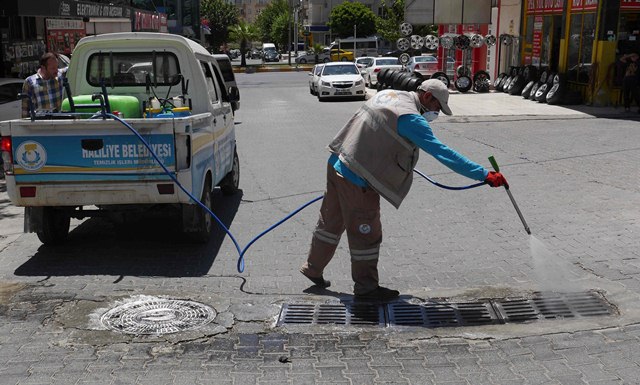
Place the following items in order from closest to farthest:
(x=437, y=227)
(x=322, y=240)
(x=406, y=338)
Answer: (x=406, y=338)
(x=322, y=240)
(x=437, y=227)

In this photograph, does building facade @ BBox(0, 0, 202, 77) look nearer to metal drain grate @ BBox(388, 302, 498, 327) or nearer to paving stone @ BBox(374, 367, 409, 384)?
metal drain grate @ BBox(388, 302, 498, 327)

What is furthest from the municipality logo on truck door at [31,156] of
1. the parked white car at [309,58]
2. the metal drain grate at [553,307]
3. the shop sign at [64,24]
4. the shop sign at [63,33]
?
the parked white car at [309,58]

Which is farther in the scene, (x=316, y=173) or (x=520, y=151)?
(x=520, y=151)

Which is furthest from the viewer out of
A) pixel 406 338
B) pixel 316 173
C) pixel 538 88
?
pixel 538 88

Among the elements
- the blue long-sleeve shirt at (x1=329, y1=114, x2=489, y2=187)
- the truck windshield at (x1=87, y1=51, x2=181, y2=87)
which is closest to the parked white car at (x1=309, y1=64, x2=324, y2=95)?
the truck windshield at (x1=87, y1=51, x2=181, y2=87)

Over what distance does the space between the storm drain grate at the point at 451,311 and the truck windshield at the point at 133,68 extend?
3.74 metres

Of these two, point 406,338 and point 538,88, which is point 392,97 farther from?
point 538,88

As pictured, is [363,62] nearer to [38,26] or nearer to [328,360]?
[38,26]

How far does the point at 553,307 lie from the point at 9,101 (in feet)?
38.5

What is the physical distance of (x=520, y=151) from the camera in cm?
1382

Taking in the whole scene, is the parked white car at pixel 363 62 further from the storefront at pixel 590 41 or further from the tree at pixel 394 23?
the tree at pixel 394 23

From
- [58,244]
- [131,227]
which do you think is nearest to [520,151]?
[131,227]

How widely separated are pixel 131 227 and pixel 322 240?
322 centimetres

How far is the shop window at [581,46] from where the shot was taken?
22.3 metres
